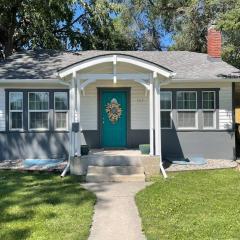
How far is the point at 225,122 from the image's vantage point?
16.6 m

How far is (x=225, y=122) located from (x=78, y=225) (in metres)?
10.3

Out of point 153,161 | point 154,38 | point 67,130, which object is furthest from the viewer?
point 154,38

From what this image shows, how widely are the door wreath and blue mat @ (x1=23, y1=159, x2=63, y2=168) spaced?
2464 millimetres

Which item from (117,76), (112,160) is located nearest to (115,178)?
(112,160)

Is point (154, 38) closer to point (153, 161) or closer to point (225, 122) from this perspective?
point (225, 122)

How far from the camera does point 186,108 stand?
16562 mm

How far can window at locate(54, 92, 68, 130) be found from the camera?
53.7 feet

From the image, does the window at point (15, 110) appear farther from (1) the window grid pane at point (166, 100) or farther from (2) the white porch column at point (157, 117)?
(2) the white porch column at point (157, 117)

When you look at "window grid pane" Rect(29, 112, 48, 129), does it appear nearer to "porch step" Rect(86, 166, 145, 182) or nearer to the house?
the house

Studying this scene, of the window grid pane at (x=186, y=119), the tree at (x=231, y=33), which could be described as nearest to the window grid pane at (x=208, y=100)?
the window grid pane at (x=186, y=119)

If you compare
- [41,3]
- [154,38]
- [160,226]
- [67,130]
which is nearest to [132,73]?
[67,130]

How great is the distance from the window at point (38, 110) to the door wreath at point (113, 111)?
2261mm

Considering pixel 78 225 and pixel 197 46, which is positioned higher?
pixel 197 46

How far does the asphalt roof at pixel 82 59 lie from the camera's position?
16266 mm
